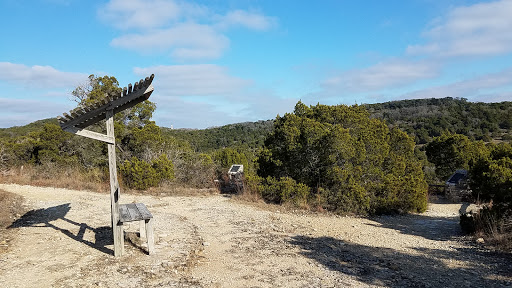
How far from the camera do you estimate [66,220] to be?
692cm

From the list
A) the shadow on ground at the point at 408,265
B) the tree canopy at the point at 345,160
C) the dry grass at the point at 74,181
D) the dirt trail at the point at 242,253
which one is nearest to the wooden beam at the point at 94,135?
the dirt trail at the point at 242,253

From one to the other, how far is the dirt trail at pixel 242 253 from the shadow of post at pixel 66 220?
0.02 m

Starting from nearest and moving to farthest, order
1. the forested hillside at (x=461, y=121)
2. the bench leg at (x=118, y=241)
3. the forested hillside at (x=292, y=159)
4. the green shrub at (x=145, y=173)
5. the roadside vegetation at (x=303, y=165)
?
the bench leg at (x=118, y=241) → the roadside vegetation at (x=303, y=165) → the forested hillside at (x=292, y=159) → the green shrub at (x=145, y=173) → the forested hillside at (x=461, y=121)

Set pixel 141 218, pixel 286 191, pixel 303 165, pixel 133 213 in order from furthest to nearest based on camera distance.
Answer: pixel 303 165
pixel 286 191
pixel 133 213
pixel 141 218

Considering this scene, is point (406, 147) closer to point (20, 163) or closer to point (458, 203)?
point (458, 203)

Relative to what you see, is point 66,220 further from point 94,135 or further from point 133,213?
point 94,135

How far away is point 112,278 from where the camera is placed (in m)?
4.12

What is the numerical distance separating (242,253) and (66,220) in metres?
4.06

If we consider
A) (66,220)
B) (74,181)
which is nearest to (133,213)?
(66,220)

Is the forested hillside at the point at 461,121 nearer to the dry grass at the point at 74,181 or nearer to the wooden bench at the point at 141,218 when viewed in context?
the dry grass at the point at 74,181

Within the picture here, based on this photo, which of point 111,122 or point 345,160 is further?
point 345,160

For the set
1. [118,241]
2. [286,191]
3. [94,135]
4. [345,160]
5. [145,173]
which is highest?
[94,135]

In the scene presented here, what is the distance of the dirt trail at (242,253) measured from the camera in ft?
13.8

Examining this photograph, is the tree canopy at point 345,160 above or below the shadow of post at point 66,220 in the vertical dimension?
above
